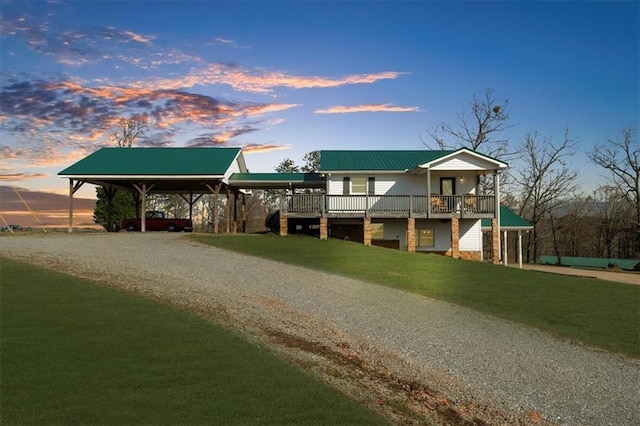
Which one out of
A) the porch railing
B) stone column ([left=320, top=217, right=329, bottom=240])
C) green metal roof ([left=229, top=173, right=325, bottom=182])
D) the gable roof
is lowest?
stone column ([left=320, top=217, right=329, bottom=240])

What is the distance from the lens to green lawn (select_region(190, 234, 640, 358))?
42.1 feet

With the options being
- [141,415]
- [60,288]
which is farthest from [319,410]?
[60,288]

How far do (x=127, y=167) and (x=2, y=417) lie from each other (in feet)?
88.5

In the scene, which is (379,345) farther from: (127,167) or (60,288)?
(127,167)

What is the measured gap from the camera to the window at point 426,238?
29594mm

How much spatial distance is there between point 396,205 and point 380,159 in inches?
181

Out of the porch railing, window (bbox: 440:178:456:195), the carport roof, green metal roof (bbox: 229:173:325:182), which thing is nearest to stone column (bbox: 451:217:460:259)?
the porch railing

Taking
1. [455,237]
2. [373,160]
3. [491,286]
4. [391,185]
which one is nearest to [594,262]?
[455,237]

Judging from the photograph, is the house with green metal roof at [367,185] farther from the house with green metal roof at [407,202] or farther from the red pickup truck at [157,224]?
the red pickup truck at [157,224]

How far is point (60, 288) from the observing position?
1198cm

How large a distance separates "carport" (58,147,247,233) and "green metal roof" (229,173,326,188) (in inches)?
31.6

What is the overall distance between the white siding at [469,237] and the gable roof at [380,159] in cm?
415

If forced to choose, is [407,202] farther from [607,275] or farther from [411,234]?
[607,275]

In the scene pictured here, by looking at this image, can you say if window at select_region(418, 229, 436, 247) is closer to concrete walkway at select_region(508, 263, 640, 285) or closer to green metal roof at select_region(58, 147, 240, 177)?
concrete walkway at select_region(508, 263, 640, 285)
